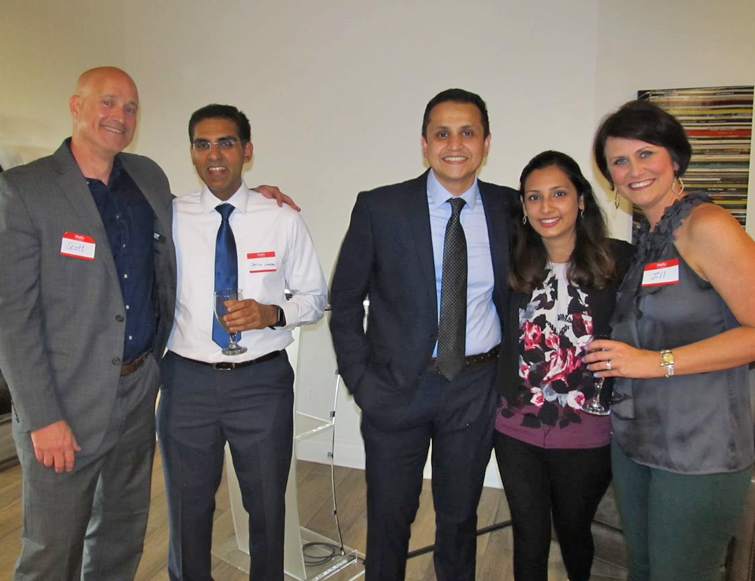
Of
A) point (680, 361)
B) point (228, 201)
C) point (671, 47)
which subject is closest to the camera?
point (680, 361)

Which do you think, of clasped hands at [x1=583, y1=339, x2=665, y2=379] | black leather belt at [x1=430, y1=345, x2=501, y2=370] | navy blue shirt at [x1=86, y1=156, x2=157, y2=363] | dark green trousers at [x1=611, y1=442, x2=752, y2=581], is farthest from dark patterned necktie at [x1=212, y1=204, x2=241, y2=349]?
dark green trousers at [x1=611, y1=442, x2=752, y2=581]

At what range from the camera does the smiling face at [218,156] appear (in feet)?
7.08

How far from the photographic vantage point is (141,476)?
2131mm

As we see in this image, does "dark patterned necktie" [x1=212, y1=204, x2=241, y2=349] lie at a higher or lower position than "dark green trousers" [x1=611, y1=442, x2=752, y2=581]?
higher

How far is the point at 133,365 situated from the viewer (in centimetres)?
199

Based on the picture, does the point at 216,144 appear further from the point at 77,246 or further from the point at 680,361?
the point at 680,361

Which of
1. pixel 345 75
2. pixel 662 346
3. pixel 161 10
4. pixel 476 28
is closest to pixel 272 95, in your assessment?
pixel 345 75

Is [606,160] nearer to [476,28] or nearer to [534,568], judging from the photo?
[534,568]

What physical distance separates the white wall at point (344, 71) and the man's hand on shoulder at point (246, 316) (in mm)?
1019

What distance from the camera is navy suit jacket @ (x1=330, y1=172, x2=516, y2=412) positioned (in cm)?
196

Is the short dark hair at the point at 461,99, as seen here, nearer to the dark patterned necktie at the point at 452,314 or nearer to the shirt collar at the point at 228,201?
the dark patterned necktie at the point at 452,314

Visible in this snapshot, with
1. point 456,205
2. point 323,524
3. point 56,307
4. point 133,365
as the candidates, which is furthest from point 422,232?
point 323,524

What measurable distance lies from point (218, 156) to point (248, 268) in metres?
0.43

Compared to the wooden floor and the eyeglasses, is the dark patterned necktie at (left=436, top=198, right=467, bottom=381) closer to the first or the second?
the eyeglasses
